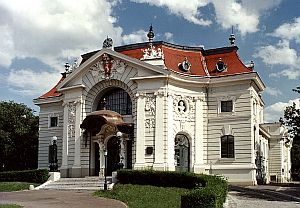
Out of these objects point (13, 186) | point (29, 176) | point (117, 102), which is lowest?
point (13, 186)

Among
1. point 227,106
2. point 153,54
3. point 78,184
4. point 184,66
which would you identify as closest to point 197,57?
point 184,66

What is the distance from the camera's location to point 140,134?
131ft

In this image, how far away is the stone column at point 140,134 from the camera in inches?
1549

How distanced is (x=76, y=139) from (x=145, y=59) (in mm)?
9694

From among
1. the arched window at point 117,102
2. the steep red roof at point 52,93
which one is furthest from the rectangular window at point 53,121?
the arched window at point 117,102

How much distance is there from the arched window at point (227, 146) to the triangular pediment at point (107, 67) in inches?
309

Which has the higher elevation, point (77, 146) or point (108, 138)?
point (108, 138)

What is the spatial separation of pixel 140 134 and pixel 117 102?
4.95 metres

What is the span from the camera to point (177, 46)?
4416 cm

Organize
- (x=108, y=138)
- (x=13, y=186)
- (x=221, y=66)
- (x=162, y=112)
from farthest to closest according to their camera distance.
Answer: (x=221, y=66)
(x=108, y=138)
(x=162, y=112)
(x=13, y=186)

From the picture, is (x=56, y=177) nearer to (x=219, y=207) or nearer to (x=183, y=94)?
(x=183, y=94)

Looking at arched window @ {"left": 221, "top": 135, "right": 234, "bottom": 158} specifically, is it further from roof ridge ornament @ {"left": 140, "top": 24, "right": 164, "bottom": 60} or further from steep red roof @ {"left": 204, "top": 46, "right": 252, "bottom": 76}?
roof ridge ornament @ {"left": 140, "top": 24, "right": 164, "bottom": 60}

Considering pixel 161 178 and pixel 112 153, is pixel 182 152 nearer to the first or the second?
pixel 112 153

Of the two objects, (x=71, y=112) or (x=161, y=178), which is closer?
(x=161, y=178)
